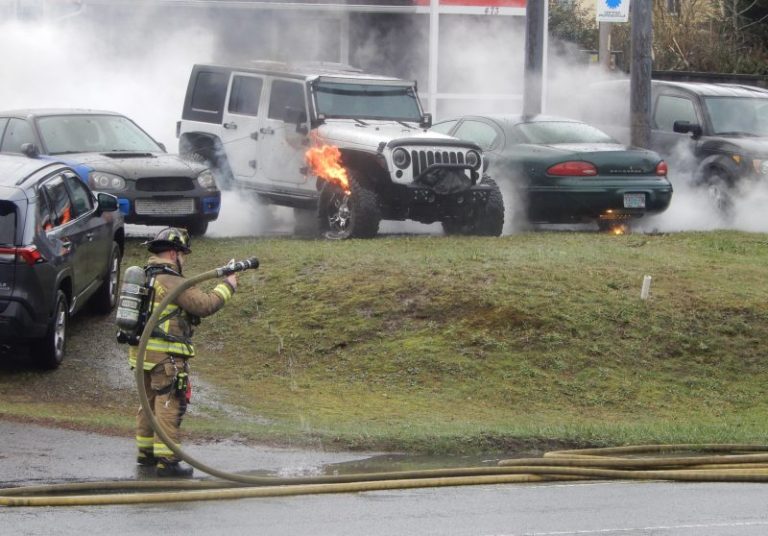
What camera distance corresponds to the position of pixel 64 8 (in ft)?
85.4

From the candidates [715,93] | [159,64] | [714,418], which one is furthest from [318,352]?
[159,64]

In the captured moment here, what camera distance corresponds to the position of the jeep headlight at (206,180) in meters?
16.2

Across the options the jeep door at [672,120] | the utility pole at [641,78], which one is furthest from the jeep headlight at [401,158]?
the jeep door at [672,120]

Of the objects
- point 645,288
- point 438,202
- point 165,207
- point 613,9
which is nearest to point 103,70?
point 613,9

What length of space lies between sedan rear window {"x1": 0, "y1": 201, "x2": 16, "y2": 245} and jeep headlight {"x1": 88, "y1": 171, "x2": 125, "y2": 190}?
189 inches

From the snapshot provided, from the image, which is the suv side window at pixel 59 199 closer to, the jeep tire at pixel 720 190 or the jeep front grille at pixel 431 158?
the jeep front grille at pixel 431 158

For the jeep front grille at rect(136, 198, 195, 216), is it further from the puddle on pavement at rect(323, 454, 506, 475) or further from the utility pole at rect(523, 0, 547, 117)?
the puddle on pavement at rect(323, 454, 506, 475)

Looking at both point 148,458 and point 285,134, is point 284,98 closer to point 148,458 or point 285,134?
point 285,134

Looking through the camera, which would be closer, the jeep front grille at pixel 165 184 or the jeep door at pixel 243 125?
the jeep front grille at pixel 165 184

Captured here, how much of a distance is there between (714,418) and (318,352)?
3305 mm

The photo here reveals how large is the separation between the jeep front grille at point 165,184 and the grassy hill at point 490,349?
5.34ft

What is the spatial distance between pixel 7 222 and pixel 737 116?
1186cm

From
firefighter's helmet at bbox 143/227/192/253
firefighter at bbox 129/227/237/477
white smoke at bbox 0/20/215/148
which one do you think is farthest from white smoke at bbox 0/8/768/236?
firefighter at bbox 129/227/237/477

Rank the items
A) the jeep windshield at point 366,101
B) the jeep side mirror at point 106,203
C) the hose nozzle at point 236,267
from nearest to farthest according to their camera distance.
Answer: the hose nozzle at point 236,267, the jeep side mirror at point 106,203, the jeep windshield at point 366,101
